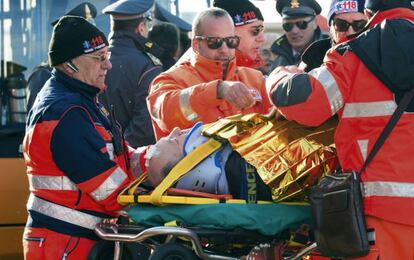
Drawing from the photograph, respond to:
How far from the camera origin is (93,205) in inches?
230

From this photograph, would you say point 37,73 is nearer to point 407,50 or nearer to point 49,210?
point 49,210

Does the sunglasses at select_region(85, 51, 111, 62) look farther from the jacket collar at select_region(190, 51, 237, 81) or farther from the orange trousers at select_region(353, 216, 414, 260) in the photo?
the orange trousers at select_region(353, 216, 414, 260)

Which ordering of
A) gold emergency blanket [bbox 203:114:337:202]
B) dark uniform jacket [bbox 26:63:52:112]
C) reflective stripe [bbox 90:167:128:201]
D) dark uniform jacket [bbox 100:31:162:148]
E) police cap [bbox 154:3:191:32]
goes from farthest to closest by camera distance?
police cap [bbox 154:3:191:32] < dark uniform jacket [bbox 26:63:52:112] < dark uniform jacket [bbox 100:31:162:148] < reflective stripe [bbox 90:167:128:201] < gold emergency blanket [bbox 203:114:337:202]

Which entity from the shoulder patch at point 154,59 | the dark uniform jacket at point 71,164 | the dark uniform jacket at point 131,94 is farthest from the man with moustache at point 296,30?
the dark uniform jacket at point 71,164

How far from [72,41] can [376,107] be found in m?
1.84

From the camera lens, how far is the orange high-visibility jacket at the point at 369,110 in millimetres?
4824

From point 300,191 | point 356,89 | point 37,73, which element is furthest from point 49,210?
point 37,73

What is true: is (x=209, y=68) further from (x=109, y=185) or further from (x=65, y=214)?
(x=65, y=214)

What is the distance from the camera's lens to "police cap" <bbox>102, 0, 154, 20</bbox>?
828 centimetres

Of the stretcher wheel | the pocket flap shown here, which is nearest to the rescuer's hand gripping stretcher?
the stretcher wheel

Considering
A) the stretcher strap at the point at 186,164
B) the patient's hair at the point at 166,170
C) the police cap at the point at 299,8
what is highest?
the stretcher strap at the point at 186,164

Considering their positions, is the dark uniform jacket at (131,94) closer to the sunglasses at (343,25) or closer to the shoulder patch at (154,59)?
the shoulder patch at (154,59)

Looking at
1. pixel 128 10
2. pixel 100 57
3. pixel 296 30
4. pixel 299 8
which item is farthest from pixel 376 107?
pixel 299 8

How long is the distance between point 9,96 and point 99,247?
11.2 feet
